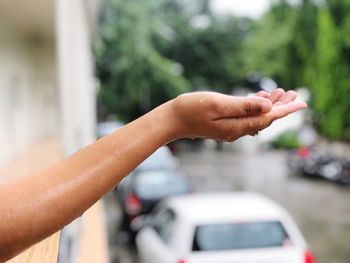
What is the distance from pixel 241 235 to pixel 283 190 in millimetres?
12952

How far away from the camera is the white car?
20.6ft

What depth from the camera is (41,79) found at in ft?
59.7

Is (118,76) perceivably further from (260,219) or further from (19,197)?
(19,197)

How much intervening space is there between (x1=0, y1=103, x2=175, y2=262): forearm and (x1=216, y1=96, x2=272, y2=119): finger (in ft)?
0.45

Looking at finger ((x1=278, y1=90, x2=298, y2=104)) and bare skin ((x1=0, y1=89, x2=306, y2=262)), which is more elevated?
finger ((x1=278, y1=90, x2=298, y2=104))

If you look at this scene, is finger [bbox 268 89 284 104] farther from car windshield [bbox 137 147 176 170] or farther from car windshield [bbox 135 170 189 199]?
car windshield [bbox 137 147 176 170]

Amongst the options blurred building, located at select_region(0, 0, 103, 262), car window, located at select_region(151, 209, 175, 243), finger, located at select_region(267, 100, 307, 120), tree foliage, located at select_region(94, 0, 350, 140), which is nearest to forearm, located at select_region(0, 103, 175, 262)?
finger, located at select_region(267, 100, 307, 120)

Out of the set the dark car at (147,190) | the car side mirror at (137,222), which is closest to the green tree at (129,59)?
the dark car at (147,190)

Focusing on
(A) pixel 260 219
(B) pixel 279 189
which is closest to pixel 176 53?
(B) pixel 279 189

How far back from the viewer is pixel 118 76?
25828 millimetres

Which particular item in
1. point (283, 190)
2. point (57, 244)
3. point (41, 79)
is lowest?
point (283, 190)

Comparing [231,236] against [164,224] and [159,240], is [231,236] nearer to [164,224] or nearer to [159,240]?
[159,240]

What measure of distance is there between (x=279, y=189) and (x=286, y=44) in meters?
15.7

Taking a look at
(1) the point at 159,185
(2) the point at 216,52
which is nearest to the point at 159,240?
(1) the point at 159,185
